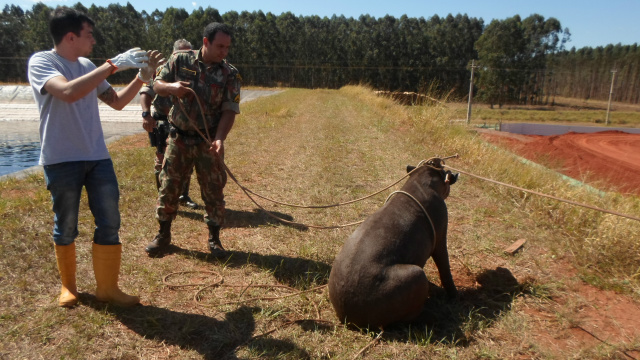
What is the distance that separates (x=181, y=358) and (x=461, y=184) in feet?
17.7

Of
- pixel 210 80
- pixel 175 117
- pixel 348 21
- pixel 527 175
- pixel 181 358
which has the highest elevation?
pixel 348 21

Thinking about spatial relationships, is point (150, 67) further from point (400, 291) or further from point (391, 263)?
point (400, 291)

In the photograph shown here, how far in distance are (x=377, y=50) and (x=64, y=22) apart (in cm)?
5108

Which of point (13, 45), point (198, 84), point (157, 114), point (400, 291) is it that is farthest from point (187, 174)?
point (13, 45)

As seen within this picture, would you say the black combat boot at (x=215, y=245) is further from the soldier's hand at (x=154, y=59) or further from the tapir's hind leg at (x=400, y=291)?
the tapir's hind leg at (x=400, y=291)

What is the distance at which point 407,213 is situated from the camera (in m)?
3.03

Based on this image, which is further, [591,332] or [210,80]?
[210,80]

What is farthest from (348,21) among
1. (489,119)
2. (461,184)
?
(461,184)

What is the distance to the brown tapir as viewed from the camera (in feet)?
8.70

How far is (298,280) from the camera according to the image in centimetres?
354

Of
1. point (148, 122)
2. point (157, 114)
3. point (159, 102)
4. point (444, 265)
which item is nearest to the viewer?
point (444, 265)

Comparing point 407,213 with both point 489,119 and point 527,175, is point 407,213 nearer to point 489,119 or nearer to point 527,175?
point 527,175

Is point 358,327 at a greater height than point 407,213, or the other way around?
Answer: point 407,213

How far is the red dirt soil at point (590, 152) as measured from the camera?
33.6 feet
